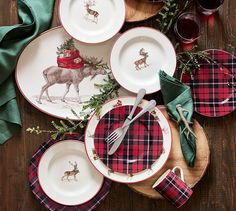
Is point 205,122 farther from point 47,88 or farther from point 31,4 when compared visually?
point 31,4

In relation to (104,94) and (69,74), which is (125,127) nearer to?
(104,94)

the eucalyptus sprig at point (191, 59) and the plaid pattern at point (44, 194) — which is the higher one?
the eucalyptus sprig at point (191, 59)

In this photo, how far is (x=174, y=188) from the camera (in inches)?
48.1

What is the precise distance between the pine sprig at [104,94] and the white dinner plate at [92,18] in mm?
134

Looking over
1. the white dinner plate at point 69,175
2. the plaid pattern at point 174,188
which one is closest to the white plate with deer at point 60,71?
the white dinner plate at point 69,175

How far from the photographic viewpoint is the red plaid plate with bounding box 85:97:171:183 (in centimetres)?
Result: 132

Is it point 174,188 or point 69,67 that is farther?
point 69,67

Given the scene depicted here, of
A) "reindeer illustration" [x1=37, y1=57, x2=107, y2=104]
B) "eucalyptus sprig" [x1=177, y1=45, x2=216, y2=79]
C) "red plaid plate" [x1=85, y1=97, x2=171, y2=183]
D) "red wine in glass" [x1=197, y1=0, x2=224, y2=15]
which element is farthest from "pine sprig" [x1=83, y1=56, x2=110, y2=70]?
"red wine in glass" [x1=197, y1=0, x2=224, y2=15]

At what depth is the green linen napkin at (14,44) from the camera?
131 centimetres

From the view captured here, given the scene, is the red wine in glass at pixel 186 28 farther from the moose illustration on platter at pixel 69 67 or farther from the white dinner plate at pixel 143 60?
the moose illustration on platter at pixel 69 67

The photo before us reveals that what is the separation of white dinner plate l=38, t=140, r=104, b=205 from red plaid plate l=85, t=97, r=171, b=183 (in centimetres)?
6

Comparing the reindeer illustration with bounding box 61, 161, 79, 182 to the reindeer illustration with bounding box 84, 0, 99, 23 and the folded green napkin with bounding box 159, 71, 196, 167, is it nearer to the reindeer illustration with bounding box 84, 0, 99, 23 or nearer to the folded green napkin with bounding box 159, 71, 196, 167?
the folded green napkin with bounding box 159, 71, 196, 167

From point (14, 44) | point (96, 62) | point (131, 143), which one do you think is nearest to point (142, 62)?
point (96, 62)

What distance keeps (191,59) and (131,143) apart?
0.31 metres
